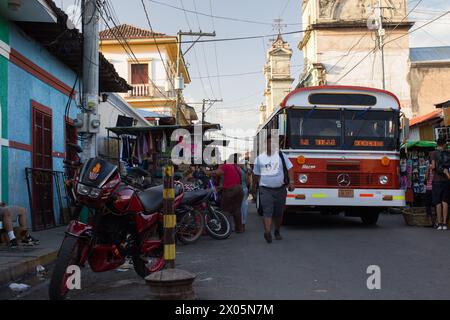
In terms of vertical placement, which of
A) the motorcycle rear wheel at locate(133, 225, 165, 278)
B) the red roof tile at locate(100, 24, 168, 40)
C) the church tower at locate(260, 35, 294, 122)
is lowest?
the motorcycle rear wheel at locate(133, 225, 165, 278)

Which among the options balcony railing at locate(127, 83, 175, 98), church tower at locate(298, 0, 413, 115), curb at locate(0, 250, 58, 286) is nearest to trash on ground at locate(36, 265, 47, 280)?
curb at locate(0, 250, 58, 286)

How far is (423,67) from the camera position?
147 ft

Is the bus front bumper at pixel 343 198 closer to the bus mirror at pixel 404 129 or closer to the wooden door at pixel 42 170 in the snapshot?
the bus mirror at pixel 404 129

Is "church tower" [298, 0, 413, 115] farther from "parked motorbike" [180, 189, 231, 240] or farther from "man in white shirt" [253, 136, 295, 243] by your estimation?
"man in white shirt" [253, 136, 295, 243]

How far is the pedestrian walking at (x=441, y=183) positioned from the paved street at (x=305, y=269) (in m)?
0.69

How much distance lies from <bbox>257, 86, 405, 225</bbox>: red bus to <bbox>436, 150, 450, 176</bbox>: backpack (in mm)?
822

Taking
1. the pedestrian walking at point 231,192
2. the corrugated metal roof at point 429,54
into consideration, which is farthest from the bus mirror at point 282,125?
the corrugated metal roof at point 429,54

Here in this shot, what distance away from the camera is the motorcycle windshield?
16.6ft

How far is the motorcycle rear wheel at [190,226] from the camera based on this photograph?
31.2 ft

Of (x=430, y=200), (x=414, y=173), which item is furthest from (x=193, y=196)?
(x=414, y=173)

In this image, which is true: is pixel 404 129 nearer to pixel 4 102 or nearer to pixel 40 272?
pixel 40 272
